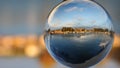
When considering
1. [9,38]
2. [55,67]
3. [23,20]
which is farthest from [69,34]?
[23,20]

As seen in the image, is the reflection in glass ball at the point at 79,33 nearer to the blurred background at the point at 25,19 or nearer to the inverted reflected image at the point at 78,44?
the inverted reflected image at the point at 78,44

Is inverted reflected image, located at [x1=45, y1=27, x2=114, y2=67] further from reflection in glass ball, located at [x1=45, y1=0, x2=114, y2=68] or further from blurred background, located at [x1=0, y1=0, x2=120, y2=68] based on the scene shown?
blurred background, located at [x1=0, y1=0, x2=120, y2=68]

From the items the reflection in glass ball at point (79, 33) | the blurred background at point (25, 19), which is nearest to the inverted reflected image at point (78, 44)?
the reflection in glass ball at point (79, 33)

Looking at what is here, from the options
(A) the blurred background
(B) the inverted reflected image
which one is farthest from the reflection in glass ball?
(A) the blurred background

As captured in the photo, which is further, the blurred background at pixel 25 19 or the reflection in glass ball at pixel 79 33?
the blurred background at pixel 25 19

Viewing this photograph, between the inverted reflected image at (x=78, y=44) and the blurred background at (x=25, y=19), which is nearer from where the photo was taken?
the inverted reflected image at (x=78, y=44)

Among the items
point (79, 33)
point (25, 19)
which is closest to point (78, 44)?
point (79, 33)

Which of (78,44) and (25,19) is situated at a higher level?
(78,44)

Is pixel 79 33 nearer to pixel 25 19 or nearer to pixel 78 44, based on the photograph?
pixel 78 44

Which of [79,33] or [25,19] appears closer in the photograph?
[79,33]
